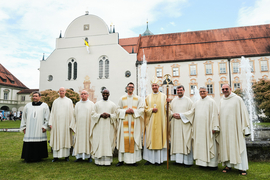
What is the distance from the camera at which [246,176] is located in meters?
4.43

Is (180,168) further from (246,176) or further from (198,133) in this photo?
(246,176)

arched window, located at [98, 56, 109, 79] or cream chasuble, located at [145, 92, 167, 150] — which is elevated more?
arched window, located at [98, 56, 109, 79]

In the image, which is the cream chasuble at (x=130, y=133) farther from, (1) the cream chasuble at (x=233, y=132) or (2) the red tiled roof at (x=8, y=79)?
(2) the red tiled roof at (x=8, y=79)

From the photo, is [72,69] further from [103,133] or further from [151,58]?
[103,133]

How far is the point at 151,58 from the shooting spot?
26859mm

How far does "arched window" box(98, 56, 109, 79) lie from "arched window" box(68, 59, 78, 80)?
3.84 metres

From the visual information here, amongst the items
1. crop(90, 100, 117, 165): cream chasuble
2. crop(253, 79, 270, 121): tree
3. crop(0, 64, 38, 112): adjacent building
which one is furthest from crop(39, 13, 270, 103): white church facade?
crop(90, 100, 117, 165): cream chasuble

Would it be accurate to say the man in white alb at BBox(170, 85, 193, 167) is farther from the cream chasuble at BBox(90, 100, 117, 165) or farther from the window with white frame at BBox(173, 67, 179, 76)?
the window with white frame at BBox(173, 67, 179, 76)

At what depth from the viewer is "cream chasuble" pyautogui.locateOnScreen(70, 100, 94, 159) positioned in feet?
19.0

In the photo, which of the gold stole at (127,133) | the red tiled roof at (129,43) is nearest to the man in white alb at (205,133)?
the gold stole at (127,133)

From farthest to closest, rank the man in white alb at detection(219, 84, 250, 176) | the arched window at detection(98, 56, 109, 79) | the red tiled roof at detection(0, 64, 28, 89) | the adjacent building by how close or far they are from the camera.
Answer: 1. the red tiled roof at detection(0, 64, 28, 89)
2. the adjacent building
3. the arched window at detection(98, 56, 109, 79)
4. the man in white alb at detection(219, 84, 250, 176)

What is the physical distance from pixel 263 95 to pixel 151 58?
13887mm

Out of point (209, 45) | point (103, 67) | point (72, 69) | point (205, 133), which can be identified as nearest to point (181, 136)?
point (205, 133)

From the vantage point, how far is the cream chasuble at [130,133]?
213 inches
